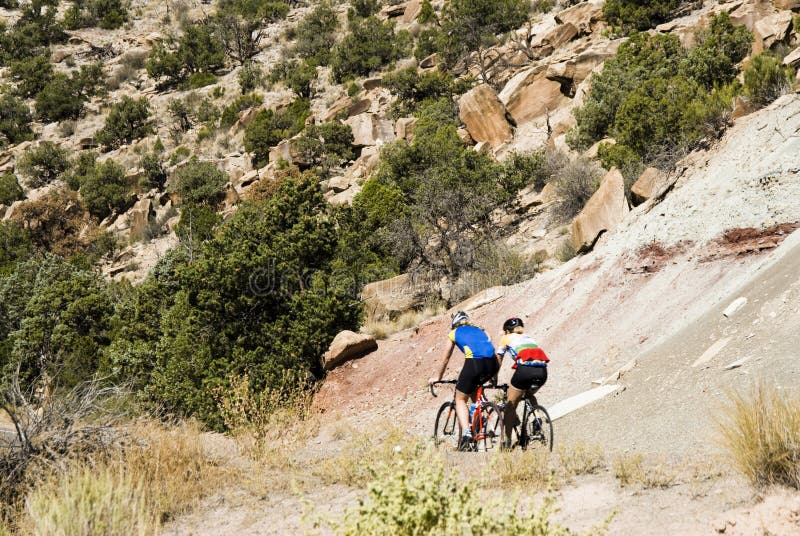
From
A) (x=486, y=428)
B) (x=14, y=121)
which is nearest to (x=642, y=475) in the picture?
(x=486, y=428)

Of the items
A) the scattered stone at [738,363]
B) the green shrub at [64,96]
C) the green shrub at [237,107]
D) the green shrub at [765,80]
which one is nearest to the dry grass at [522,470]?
the scattered stone at [738,363]

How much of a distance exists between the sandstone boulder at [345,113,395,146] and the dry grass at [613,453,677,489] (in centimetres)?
3338

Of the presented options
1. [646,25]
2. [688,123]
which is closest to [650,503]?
[688,123]

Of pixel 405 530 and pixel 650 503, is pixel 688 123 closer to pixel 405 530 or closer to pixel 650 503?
pixel 650 503

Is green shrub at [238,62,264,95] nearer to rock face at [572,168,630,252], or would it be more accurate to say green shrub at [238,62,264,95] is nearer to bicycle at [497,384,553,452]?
rock face at [572,168,630,252]

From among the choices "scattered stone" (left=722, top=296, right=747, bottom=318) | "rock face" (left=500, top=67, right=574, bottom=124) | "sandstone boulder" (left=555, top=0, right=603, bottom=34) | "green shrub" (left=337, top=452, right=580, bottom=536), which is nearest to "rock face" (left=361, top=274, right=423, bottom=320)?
"scattered stone" (left=722, top=296, right=747, bottom=318)

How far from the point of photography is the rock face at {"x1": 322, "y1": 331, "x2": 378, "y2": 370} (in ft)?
50.0

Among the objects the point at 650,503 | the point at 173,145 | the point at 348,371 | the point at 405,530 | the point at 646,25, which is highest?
the point at 405,530

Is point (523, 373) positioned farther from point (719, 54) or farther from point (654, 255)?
point (719, 54)

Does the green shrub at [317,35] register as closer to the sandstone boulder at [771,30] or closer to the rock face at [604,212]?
the sandstone boulder at [771,30]

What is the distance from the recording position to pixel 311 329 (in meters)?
15.5

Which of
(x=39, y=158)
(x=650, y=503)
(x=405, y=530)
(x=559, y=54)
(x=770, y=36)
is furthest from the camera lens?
(x=39, y=158)

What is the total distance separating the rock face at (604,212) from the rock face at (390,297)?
196 inches

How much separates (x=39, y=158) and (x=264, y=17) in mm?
27292
